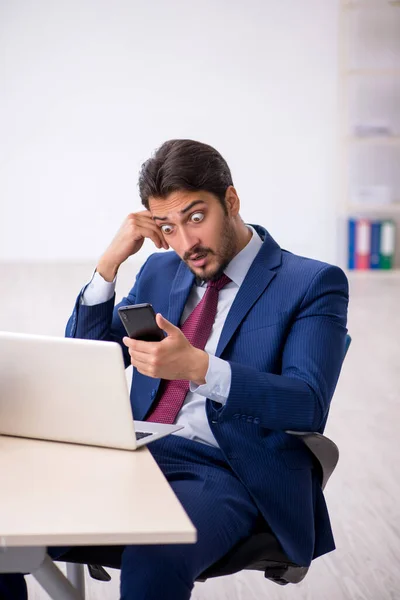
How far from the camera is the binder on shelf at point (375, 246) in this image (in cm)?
808

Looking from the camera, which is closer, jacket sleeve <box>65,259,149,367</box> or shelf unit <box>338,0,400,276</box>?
jacket sleeve <box>65,259,149,367</box>

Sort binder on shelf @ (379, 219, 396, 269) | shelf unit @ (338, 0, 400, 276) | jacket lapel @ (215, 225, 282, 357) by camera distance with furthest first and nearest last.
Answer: shelf unit @ (338, 0, 400, 276), binder on shelf @ (379, 219, 396, 269), jacket lapel @ (215, 225, 282, 357)

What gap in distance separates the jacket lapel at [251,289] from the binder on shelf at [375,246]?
621cm

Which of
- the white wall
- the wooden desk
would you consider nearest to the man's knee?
the wooden desk

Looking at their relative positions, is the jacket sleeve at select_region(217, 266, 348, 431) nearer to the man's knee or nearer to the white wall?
the man's knee

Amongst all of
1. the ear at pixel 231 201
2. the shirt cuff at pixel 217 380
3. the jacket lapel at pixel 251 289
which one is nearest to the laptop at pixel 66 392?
the shirt cuff at pixel 217 380

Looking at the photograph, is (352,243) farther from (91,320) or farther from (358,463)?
(91,320)

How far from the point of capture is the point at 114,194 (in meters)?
8.80

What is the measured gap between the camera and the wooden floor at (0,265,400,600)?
2.55 m

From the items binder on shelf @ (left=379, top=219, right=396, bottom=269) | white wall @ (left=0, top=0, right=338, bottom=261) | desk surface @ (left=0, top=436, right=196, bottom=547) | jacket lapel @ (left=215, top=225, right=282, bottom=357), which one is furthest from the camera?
white wall @ (left=0, top=0, right=338, bottom=261)

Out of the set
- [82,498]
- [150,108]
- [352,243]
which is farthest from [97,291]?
[150,108]

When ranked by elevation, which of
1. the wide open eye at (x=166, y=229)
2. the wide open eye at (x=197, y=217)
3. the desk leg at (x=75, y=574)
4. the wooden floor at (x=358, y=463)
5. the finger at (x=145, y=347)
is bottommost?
the wooden floor at (x=358, y=463)

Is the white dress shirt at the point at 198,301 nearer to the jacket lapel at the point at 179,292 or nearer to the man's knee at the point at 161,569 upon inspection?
the jacket lapel at the point at 179,292

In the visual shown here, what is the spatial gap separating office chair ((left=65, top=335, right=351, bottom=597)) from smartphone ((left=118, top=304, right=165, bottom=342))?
0.39 meters
